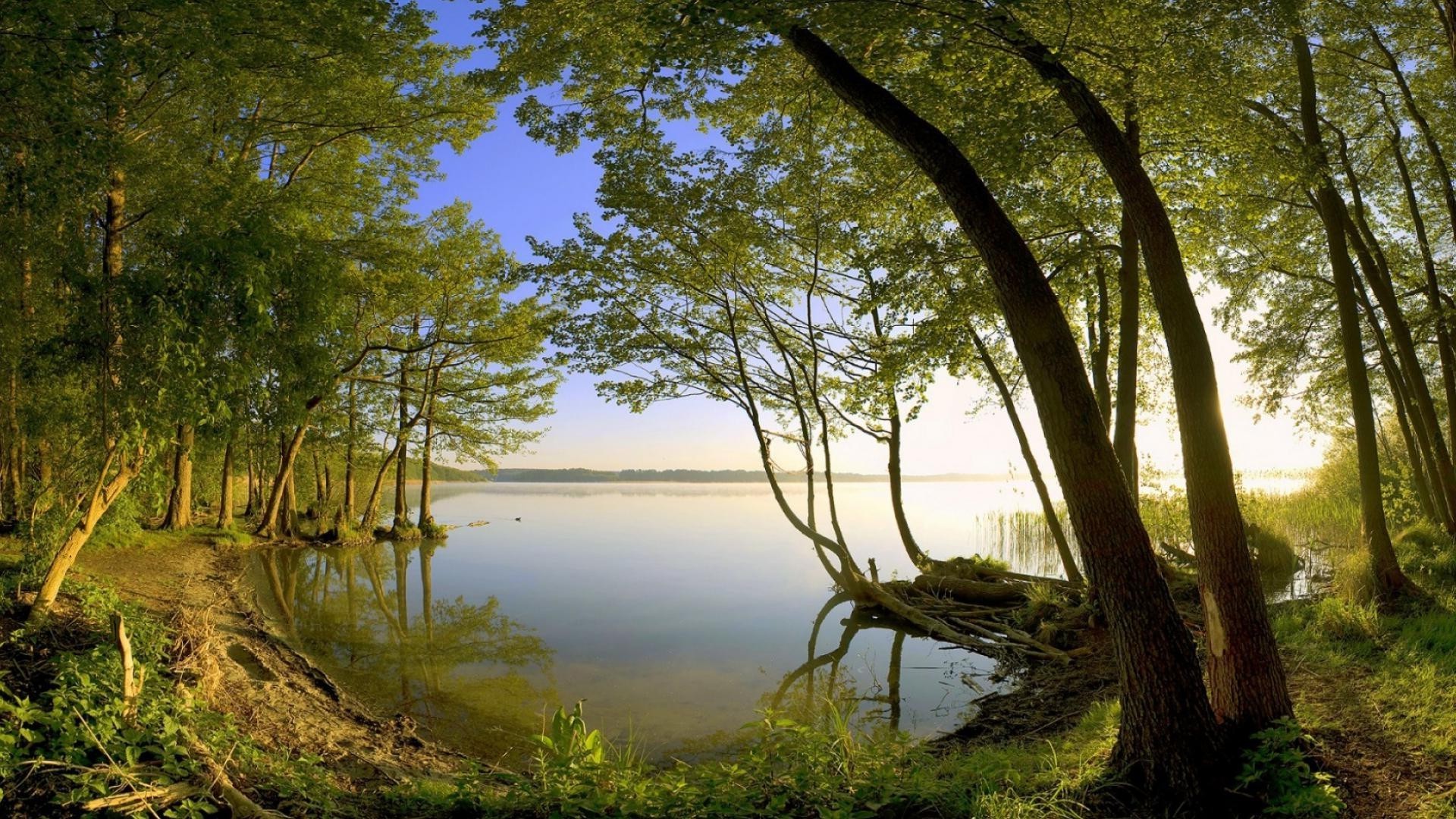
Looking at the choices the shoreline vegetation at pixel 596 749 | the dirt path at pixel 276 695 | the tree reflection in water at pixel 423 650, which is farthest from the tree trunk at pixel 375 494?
the shoreline vegetation at pixel 596 749

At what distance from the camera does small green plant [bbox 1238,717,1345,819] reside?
3.49 metres

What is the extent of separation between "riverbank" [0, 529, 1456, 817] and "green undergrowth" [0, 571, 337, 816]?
0.01m

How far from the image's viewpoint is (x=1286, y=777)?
12.1 feet

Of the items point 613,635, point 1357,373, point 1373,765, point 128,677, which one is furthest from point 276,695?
point 1357,373

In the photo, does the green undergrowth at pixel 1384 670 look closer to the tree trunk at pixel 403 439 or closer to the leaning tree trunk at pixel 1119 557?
the leaning tree trunk at pixel 1119 557

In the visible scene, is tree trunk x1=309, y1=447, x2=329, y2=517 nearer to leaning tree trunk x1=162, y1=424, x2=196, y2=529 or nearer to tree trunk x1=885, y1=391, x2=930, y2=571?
leaning tree trunk x1=162, y1=424, x2=196, y2=529

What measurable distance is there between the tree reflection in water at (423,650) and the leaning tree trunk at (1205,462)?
16.5 ft

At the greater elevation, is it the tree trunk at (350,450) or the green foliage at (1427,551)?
the tree trunk at (350,450)

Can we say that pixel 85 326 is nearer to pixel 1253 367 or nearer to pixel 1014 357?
pixel 1014 357

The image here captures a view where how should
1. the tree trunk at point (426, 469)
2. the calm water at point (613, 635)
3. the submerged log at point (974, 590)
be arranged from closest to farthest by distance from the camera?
1. the calm water at point (613, 635)
2. the submerged log at point (974, 590)
3. the tree trunk at point (426, 469)

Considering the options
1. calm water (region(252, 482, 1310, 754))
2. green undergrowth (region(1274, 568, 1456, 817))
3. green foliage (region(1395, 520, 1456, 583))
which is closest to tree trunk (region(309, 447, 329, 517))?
calm water (region(252, 482, 1310, 754))

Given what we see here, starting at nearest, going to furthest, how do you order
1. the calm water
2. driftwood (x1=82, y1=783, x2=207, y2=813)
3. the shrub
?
driftwood (x1=82, y1=783, x2=207, y2=813)
the shrub
the calm water

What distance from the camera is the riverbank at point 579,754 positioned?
3.44 meters

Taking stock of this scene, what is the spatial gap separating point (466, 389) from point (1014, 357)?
1700 centimetres
